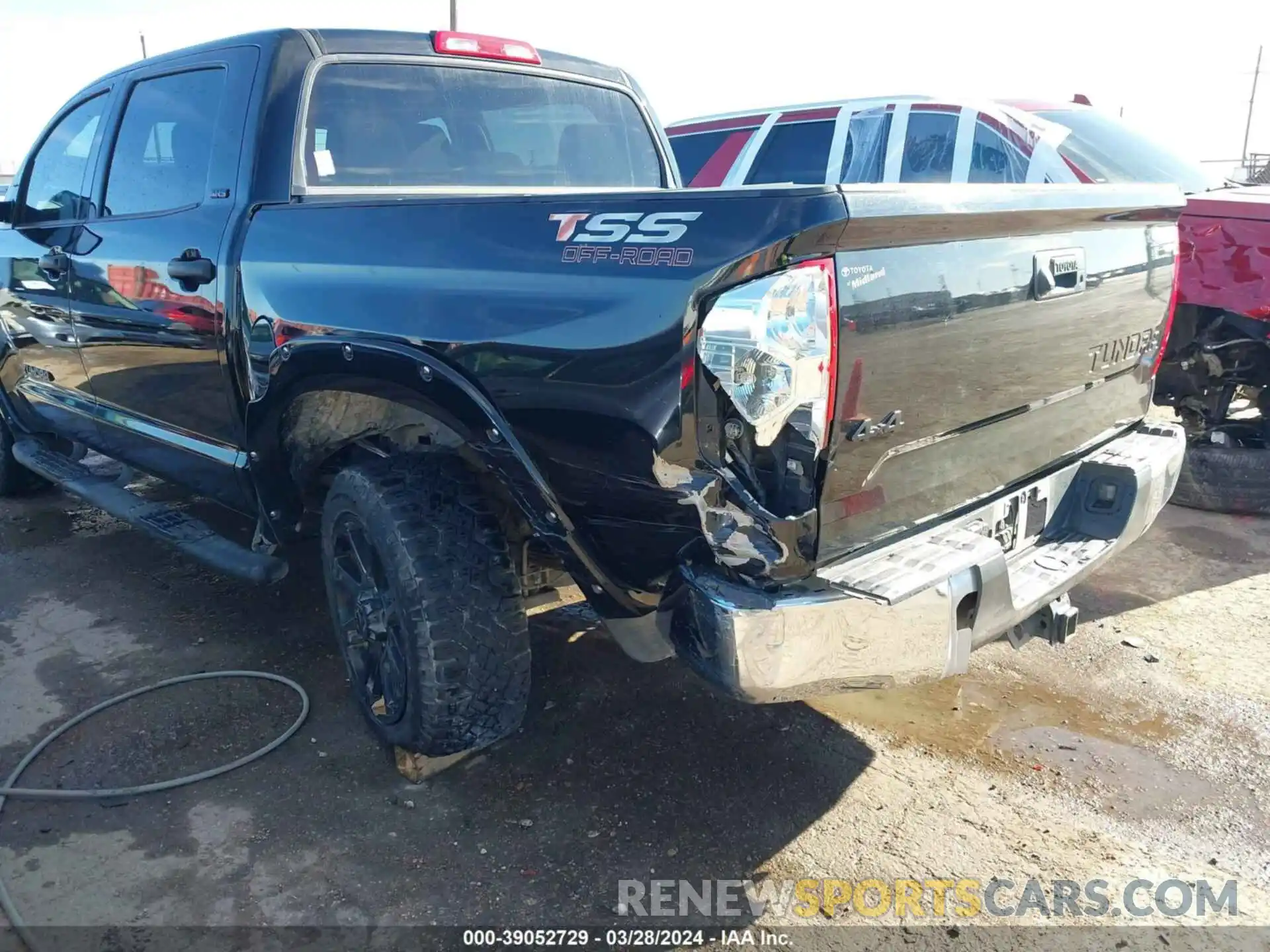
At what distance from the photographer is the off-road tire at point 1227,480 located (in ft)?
16.1

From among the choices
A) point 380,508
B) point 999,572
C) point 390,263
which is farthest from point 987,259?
point 380,508

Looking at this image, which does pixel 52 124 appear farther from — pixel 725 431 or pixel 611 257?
pixel 725 431

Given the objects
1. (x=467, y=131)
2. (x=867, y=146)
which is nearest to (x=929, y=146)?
(x=867, y=146)

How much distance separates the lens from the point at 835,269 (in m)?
1.88

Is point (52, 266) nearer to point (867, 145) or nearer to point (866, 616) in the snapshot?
point (866, 616)

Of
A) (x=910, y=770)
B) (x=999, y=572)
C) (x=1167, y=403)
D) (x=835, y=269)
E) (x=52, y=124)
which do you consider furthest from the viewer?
(x=1167, y=403)

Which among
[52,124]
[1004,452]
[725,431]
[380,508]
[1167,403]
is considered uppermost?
[52,124]

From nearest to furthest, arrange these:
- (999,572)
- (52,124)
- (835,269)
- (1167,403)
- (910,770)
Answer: (835,269) → (999,572) → (910,770) → (52,124) → (1167,403)

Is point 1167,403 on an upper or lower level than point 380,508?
lower

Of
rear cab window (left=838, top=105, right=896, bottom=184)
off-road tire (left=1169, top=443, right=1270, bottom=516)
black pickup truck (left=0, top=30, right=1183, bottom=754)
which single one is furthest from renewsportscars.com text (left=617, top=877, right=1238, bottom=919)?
rear cab window (left=838, top=105, right=896, bottom=184)

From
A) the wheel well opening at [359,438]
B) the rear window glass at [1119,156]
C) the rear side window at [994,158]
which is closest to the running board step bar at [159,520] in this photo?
the wheel well opening at [359,438]

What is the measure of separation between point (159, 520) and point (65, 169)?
5.35ft

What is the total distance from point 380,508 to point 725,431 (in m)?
1.12

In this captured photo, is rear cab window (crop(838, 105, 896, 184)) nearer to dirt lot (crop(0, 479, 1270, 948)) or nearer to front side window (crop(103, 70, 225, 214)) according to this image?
dirt lot (crop(0, 479, 1270, 948))
